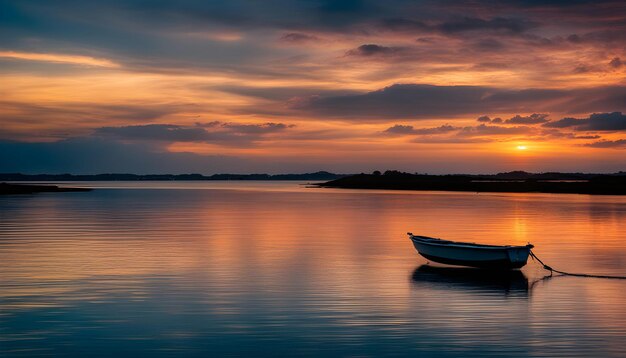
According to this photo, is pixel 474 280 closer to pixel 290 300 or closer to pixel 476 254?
pixel 476 254

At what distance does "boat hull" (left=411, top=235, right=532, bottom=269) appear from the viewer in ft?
102

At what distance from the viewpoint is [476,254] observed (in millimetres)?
31812

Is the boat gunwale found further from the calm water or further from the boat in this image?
the calm water

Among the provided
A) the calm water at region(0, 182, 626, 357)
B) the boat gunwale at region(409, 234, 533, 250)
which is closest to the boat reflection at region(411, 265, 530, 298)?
the calm water at region(0, 182, 626, 357)

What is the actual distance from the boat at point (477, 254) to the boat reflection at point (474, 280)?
47 cm

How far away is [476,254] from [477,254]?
51 mm

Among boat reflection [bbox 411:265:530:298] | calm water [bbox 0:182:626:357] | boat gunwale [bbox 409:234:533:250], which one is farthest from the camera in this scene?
boat gunwale [bbox 409:234:533:250]

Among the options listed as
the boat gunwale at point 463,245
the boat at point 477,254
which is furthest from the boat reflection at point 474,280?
the boat gunwale at point 463,245

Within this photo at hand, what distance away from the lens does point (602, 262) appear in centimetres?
3547

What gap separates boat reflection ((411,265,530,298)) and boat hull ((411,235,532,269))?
47 centimetres

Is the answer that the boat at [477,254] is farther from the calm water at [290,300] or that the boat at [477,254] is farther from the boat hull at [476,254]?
the calm water at [290,300]

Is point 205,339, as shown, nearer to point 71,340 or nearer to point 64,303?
point 71,340

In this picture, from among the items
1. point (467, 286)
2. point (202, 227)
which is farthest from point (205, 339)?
point (202, 227)

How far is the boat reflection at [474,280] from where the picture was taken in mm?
27234
